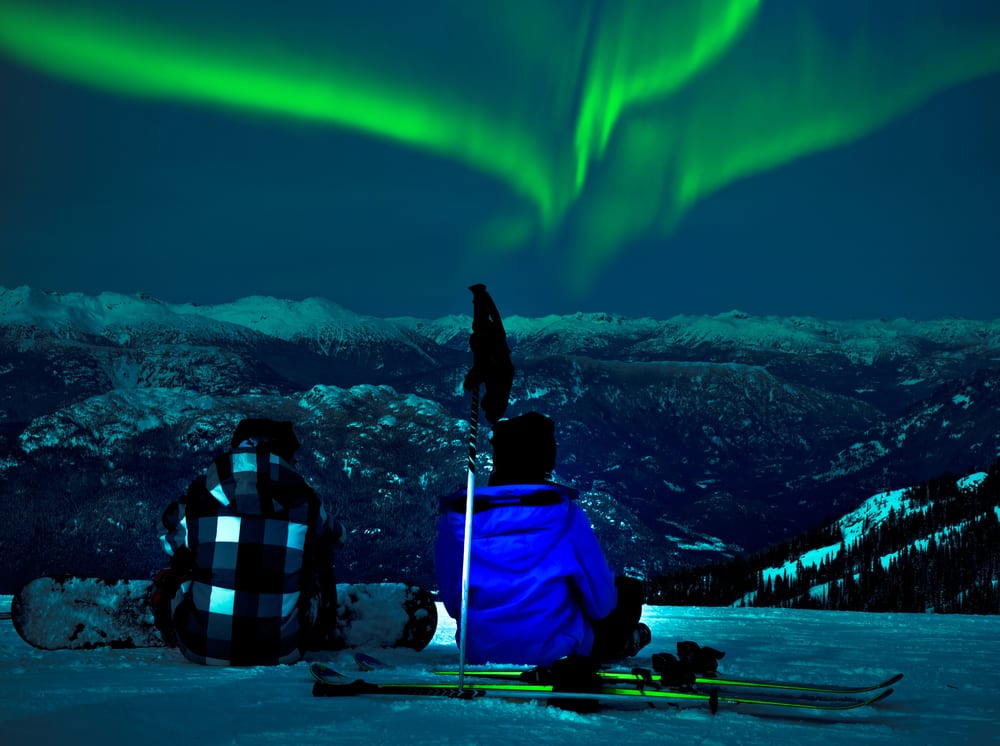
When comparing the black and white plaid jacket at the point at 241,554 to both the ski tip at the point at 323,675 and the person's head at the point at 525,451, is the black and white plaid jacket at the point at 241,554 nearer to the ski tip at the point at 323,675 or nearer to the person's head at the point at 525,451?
the ski tip at the point at 323,675

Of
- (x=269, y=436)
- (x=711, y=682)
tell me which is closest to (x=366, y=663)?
(x=269, y=436)

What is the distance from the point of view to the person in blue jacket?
788cm

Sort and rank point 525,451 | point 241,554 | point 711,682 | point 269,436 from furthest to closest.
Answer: point 269,436, point 525,451, point 241,554, point 711,682

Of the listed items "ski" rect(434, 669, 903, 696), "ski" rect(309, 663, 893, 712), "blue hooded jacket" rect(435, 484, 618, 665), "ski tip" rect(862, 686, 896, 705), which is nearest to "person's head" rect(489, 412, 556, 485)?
"blue hooded jacket" rect(435, 484, 618, 665)

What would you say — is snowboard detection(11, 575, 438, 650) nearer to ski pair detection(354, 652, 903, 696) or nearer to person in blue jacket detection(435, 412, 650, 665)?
person in blue jacket detection(435, 412, 650, 665)

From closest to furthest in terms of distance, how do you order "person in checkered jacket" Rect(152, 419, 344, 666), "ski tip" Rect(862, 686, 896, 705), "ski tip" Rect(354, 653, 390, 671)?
"ski tip" Rect(862, 686, 896, 705) < "ski tip" Rect(354, 653, 390, 671) < "person in checkered jacket" Rect(152, 419, 344, 666)

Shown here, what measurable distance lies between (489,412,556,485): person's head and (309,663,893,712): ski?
210 centimetres

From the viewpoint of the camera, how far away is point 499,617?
27.6 ft

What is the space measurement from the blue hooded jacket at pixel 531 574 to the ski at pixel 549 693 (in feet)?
4.35

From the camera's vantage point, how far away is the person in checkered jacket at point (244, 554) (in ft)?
26.7

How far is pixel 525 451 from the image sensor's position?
8.38m

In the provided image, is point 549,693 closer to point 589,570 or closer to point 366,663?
point 589,570

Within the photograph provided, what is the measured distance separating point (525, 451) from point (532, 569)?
104 cm

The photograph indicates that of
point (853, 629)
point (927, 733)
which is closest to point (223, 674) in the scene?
point (927, 733)
